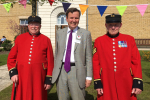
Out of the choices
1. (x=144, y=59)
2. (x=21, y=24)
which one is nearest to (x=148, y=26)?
(x=144, y=59)

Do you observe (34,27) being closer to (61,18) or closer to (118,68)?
(118,68)

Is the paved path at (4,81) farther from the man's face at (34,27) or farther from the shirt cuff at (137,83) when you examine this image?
the shirt cuff at (137,83)

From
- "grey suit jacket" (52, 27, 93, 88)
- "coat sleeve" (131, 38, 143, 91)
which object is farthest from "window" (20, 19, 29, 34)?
"coat sleeve" (131, 38, 143, 91)

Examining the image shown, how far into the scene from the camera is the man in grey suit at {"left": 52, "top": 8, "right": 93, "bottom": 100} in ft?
8.27

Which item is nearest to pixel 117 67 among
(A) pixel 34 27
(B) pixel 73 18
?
(B) pixel 73 18

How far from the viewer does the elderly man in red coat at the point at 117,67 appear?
239 centimetres

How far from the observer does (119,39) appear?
2514mm

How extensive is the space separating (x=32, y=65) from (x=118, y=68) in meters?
1.48

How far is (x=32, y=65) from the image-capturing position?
2.70m

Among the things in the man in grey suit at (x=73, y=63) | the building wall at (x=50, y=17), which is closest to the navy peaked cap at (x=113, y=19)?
the man in grey suit at (x=73, y=63)

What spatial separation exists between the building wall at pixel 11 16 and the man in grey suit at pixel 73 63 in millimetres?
16755

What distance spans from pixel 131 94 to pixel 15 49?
7.04 ft

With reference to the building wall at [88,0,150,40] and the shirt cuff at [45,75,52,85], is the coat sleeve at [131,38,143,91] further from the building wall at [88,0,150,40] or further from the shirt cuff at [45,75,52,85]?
the building wall at [88,0,150,40]

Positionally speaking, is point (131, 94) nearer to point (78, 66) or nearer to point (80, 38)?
point (78, 66)
